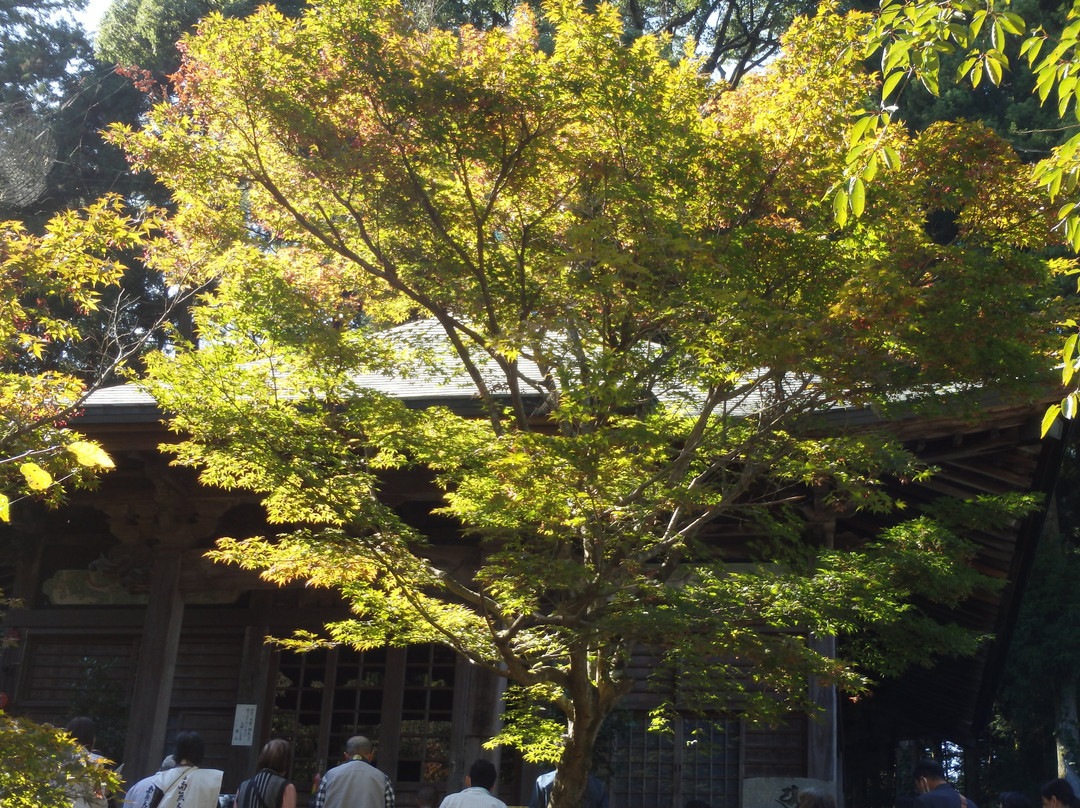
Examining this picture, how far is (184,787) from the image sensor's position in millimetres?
4816

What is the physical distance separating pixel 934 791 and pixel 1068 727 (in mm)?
11612

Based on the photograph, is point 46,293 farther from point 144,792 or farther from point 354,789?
point 354,789

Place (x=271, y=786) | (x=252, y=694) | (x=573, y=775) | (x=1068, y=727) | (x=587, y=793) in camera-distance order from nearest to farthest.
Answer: (x=271, y=786)
(x=573, y=775)
(x=587, y=793)
(x=252, y=694)
(x=1068, y=727)

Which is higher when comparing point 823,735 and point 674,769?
point 823,735

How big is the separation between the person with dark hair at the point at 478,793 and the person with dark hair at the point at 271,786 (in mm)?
844

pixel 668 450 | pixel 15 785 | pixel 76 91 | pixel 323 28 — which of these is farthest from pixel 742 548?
pixel 76 91

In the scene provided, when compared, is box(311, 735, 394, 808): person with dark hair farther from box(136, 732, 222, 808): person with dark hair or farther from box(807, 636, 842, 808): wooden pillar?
box(807, 636, 842, 808): wooden pillar

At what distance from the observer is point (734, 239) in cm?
550

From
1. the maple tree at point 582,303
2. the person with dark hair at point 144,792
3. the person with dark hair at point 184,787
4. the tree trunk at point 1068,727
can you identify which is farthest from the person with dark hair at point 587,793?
the tree trunk at point 1068,727

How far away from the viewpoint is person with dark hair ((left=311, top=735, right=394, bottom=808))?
5.38 metres

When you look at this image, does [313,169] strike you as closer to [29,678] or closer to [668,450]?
[668,450]

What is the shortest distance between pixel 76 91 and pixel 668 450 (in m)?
19.9

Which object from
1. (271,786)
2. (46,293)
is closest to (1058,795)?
(271,786)

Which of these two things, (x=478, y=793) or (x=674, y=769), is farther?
(x=674, y=769)
